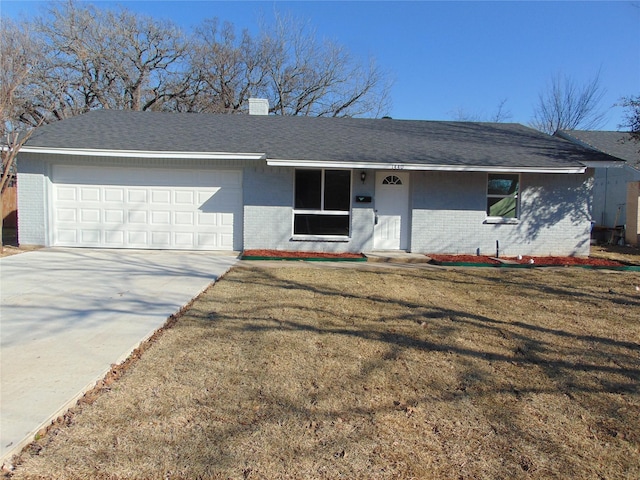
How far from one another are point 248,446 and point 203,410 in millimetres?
593

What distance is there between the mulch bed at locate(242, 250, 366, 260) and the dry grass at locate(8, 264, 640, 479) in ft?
15.0

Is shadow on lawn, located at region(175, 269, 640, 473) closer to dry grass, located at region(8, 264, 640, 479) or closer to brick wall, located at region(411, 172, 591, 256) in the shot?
dry grass, located at region(8, 264, 640, 479)

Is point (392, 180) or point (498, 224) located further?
point (392, 180)

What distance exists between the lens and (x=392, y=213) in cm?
1209

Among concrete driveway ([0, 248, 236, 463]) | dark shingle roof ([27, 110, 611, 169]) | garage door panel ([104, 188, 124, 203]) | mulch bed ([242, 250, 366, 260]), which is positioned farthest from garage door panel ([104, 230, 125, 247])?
mulch bed ([242, 250, 366, 260])

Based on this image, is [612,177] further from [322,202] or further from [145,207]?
[145,207]

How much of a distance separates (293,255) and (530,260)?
247 inches

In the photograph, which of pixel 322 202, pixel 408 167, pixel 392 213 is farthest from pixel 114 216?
pixel 408 167

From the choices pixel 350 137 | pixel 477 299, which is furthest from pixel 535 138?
pixel 477 299

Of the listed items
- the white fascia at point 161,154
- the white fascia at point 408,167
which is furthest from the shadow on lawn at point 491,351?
the white fascia at point 161,154

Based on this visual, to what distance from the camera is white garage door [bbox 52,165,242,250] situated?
11.7 metres

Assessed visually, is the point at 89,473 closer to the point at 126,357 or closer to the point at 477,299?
the point at 126,357

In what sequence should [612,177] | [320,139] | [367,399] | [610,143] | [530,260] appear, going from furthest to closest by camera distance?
1. [610,143]
2. [612,177]
3. [320,139]
4. [530,260]
5. [367,399]

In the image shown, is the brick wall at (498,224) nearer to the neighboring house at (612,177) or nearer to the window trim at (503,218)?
the window trim at (503,218)
